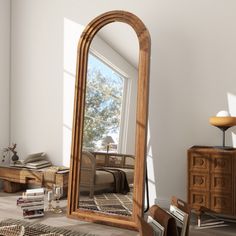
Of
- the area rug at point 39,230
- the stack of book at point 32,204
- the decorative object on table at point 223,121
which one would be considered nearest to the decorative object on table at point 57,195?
the stack of book at point 32,204

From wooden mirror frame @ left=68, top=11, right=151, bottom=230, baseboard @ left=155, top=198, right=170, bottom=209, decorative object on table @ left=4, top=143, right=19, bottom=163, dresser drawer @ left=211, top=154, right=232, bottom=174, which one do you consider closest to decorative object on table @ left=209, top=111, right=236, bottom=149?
dresser drawer @ left=211, top=154, right=232, bottom=174

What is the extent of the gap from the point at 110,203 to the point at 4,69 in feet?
9.27

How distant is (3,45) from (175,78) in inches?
111

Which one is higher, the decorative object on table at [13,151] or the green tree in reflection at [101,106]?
the green tree in reflection at [101,106]

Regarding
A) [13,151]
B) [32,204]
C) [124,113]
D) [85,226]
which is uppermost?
[124,113]

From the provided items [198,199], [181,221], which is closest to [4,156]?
[198,199]

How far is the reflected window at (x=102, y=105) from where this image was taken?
13.0 ft

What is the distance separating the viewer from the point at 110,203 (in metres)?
3.80

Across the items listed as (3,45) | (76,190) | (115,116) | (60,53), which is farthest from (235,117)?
(3,45)

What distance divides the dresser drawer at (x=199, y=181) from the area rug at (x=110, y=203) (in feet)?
2.25

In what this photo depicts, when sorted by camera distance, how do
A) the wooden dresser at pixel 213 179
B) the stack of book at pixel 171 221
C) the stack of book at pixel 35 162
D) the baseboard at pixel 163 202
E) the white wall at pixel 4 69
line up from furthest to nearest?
the white wall at pixel 4 69, the stack of book at pixel 35 162, the baseboard at pixel 163 202, the wooden dresser at pixel 213 179, the stack of book at pixel 171 221

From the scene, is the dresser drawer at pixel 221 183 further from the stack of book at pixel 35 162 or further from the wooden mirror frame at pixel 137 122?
the stack of book at pixel 35 162

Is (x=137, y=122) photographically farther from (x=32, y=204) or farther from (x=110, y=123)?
(x=32, y=204)

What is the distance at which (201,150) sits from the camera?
3543 millimetres
